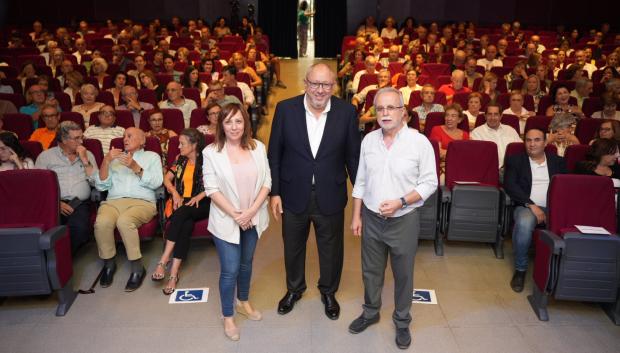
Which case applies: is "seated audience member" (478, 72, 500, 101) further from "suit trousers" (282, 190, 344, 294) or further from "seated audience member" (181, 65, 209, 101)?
"suit trousers" (282, 190, 344, 294)

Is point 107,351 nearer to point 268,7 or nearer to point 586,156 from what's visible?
point 586,156

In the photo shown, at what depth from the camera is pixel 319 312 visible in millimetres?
3096

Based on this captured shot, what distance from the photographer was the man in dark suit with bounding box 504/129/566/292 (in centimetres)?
354

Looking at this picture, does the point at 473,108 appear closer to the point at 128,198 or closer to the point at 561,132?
the point at 561,132

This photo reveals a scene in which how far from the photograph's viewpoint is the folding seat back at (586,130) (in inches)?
189

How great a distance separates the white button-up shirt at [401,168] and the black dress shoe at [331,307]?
766 millimetres

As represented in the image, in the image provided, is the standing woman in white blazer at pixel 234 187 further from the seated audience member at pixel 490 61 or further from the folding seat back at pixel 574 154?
the seated audience member at pixel 490 61

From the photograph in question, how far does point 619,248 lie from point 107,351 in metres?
2.85

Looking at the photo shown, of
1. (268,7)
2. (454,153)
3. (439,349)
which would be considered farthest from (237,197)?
(268,7)

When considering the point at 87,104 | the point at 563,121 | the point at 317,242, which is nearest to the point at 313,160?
the point at 317,242

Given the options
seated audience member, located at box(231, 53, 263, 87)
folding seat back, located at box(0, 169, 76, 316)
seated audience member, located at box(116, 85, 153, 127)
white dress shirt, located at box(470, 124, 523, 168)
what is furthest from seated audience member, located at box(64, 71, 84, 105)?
white dress shirt, located at box(470, 124, 523, 168)

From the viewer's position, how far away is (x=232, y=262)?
8.91 ft

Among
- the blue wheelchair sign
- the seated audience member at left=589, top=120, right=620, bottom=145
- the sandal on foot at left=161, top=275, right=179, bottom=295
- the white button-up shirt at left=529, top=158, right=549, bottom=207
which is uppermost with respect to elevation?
the seated audience member at left=589, top=120, right=620, bottom=145

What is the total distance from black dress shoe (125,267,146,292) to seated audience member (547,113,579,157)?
335 centimetres
